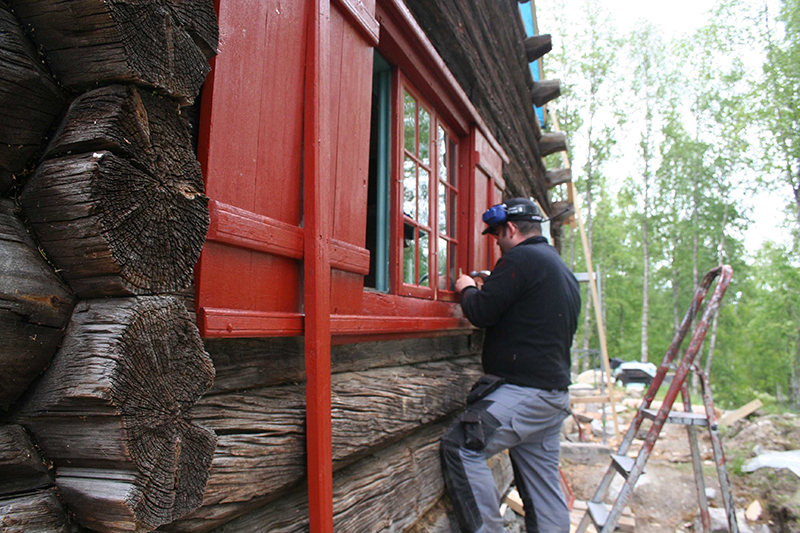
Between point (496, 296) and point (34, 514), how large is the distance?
2.31 meters

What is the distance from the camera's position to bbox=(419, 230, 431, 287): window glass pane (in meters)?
3.14

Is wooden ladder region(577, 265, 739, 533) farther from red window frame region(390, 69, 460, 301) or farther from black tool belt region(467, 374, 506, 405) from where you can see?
red window frame region(390, 69, 460, 301)

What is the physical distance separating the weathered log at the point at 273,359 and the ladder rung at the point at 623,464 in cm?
221

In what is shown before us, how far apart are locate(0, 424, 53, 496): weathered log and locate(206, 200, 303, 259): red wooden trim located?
0.60 m

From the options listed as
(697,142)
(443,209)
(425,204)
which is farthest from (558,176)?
(697,142)

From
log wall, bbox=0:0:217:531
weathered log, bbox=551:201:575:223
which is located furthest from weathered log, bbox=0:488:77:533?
weathered log, bbox=551:201:575:223

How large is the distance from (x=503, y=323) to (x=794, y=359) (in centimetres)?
2641

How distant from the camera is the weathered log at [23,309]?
33.1 inches

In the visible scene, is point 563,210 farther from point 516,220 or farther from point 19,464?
point 19,464

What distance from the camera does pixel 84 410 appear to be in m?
0.91

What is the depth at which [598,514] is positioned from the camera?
365 cm

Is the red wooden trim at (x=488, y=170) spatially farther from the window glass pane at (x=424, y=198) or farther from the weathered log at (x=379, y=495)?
the weathered log at (x=379, y=495)

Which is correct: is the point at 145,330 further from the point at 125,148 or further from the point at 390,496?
the point at 390,496

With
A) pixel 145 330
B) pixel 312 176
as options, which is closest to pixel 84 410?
pixel 145 330
